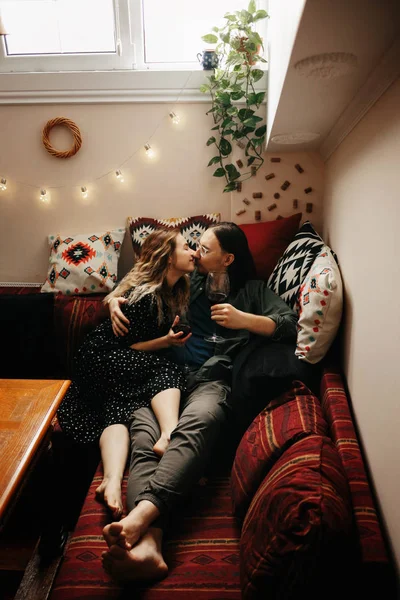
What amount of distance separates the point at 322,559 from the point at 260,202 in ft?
5.98

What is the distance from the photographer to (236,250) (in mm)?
1846

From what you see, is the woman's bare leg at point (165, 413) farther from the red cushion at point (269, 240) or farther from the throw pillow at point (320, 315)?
the red cushion at point (269, 240)

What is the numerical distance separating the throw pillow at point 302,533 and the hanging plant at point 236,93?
1.61 m

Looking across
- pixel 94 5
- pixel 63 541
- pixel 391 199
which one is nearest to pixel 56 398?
pixel 63 541

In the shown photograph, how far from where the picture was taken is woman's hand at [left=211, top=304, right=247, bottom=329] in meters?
A: 1.51

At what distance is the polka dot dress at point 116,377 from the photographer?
1.49 m

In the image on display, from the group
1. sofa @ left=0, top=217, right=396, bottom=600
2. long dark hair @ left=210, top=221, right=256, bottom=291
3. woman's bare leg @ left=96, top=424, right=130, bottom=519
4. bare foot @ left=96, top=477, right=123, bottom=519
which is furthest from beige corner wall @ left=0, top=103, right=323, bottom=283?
bare foot @ left=96, top=477, right=123, bottom=519

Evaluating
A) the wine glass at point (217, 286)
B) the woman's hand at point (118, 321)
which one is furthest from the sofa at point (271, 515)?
the woman's hand at point (118, 321)

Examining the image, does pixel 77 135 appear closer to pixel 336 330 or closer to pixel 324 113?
pixel 324 113

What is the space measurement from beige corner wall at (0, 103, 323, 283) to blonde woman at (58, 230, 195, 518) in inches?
21.7

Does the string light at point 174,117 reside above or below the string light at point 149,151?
above

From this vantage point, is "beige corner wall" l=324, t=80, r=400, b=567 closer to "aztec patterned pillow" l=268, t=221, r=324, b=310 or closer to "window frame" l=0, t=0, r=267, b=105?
"aztec patterned pillow" l=268, t=221, r=324, b=310

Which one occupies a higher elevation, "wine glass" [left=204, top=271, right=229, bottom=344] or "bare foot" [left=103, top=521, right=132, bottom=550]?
"wine glass" [left=204, top=271, right=229, bottom=344]

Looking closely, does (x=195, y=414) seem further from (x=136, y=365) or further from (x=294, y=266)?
(x=294, y=266)
